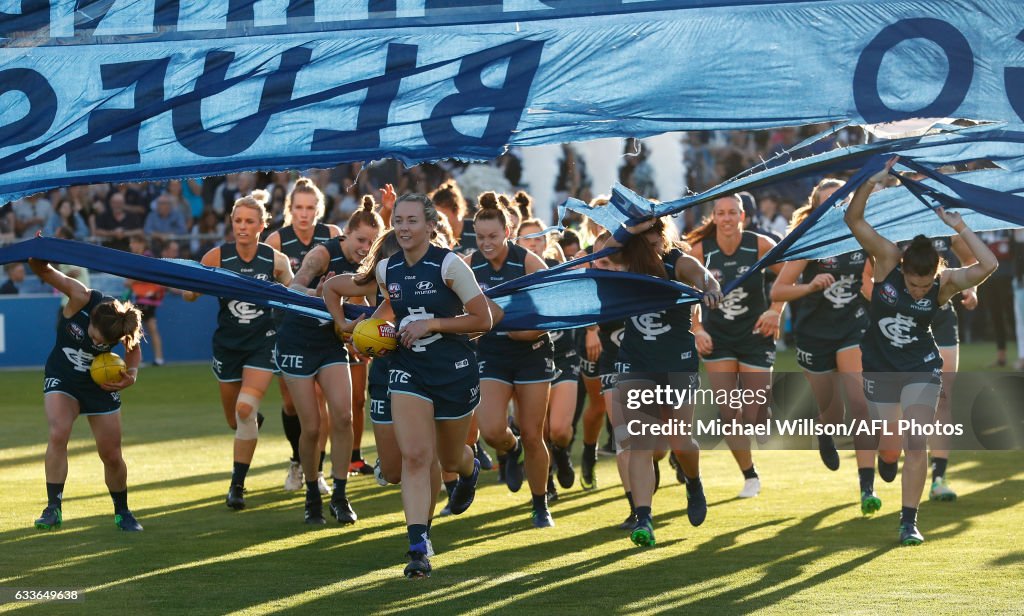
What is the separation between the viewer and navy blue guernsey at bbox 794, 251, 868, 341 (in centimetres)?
1015

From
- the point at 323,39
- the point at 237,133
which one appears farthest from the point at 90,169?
the point at 323,39

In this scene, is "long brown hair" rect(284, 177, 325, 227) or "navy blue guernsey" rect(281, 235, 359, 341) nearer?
"navy blue guernsey" rect(281, 235, 359, 341)

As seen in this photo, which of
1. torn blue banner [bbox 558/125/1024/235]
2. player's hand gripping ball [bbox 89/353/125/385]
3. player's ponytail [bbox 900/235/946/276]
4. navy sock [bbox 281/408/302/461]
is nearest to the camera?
torn blue banner [bbox 558/125/1024/235]

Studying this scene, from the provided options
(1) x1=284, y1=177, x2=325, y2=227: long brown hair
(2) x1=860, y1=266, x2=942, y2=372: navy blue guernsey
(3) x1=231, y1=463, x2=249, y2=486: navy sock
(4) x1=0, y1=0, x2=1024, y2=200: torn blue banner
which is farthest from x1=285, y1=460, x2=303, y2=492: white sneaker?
(2) x1=860, y1=266, x2=942, y2=372: navy blue guernsey

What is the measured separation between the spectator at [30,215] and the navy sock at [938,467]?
1728 centimetres

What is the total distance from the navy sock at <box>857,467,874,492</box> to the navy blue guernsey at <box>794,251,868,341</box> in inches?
47.6

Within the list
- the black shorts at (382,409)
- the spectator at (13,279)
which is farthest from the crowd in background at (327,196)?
the black shorts at (382,409)

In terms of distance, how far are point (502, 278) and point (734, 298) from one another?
1.99 m

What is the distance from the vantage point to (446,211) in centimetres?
1120

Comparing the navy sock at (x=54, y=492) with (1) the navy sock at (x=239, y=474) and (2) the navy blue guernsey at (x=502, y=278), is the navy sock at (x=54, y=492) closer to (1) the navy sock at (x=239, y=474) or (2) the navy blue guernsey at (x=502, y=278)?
(1) the navy sock at (x=239, y=474)

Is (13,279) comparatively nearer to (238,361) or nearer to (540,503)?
(238,361)

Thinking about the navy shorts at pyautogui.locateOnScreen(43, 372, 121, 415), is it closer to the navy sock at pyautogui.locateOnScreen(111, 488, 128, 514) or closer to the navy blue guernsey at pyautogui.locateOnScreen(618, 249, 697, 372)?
the navy sock at pyautogui.locateOnScreen(111, 488, 128, 514)

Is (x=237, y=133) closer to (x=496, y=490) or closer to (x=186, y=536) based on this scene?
(x=186, y=536)

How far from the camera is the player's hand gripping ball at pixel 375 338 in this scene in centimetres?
716
